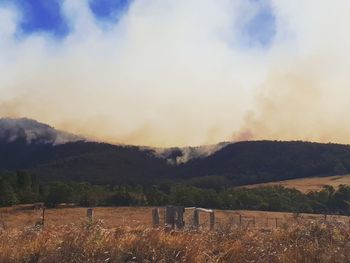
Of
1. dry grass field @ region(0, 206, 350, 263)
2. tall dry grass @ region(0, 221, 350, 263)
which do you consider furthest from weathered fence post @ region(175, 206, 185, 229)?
tall dry grass @ region(0, 221, 350, 263)

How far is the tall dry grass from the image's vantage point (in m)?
12.8

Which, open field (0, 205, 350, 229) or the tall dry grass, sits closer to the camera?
the tall dry grass

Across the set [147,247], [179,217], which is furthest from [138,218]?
[147,247]

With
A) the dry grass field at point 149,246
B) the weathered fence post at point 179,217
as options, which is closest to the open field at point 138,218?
the weathered fence post at point 179,217

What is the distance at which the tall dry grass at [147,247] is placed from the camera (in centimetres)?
1279

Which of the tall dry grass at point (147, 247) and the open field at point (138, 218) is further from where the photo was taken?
the open field at point (138, 218)

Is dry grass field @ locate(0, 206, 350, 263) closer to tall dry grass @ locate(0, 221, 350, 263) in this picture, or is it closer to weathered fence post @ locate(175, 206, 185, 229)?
tall dry grass @ locate(0, 221, 350, 263)

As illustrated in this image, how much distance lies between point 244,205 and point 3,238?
7375 centimetres

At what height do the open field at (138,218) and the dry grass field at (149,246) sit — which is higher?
the open field at (138,218)

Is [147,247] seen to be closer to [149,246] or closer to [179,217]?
[149,246]

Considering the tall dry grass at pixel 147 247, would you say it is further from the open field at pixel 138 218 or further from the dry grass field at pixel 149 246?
the open field at pixel 138 218

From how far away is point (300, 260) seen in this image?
12.9 metres

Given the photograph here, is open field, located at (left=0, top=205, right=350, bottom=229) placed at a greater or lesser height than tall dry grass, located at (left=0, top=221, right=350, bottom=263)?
greater

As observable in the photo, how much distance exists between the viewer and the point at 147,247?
13.5 m
